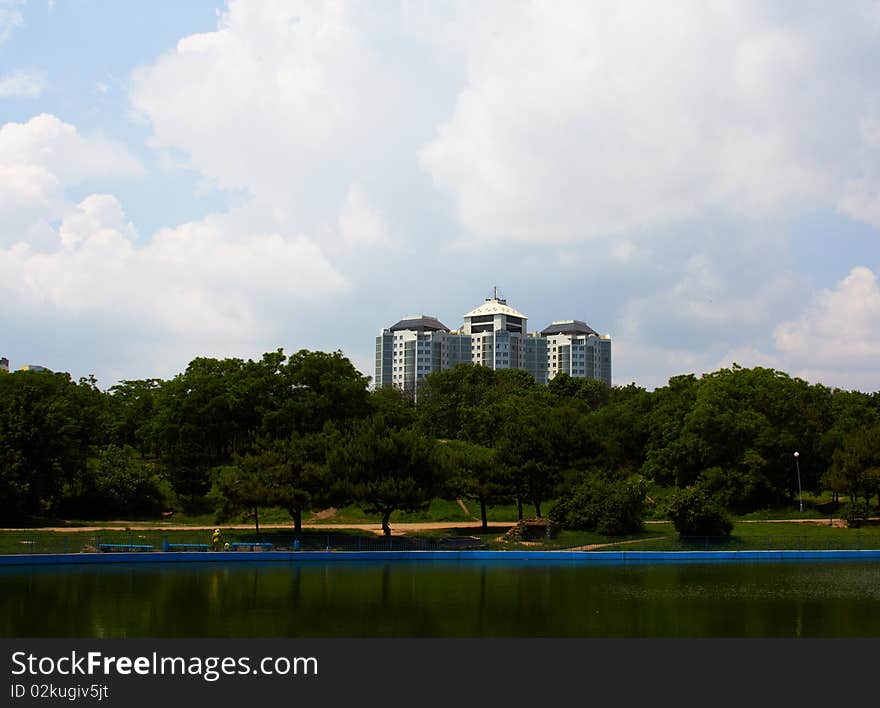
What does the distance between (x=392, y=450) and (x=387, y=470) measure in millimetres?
1063

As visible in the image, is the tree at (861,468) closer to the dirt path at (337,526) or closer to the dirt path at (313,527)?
the dirt path at (337,526)

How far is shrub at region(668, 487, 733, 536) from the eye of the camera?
43.0m

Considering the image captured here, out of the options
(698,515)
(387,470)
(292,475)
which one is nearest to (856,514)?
(698,515)

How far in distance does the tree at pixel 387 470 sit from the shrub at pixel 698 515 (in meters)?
12.1

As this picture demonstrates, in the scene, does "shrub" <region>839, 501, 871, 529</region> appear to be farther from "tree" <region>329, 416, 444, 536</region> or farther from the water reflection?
"tree" <region>329, 416, 444, 536</region>

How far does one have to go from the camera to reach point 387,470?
4372cm

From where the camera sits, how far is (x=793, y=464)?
59531mm

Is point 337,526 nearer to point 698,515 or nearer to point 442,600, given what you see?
point 698,515

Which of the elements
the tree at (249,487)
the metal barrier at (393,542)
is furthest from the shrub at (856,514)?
the tree at (249,487)

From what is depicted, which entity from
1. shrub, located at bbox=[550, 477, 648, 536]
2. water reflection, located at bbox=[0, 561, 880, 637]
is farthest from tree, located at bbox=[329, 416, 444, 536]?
shrub, located at bbox=[550, 477, 648, 536]

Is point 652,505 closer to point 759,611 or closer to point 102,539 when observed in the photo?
point 759,611

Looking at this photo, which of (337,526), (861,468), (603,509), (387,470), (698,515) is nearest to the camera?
(698,515)

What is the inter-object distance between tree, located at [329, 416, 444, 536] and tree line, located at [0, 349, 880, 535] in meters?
0.08

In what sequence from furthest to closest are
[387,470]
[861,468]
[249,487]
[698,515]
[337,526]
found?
[337,526] < [861,468] < [387,470] < [698,515] < [249,487]
